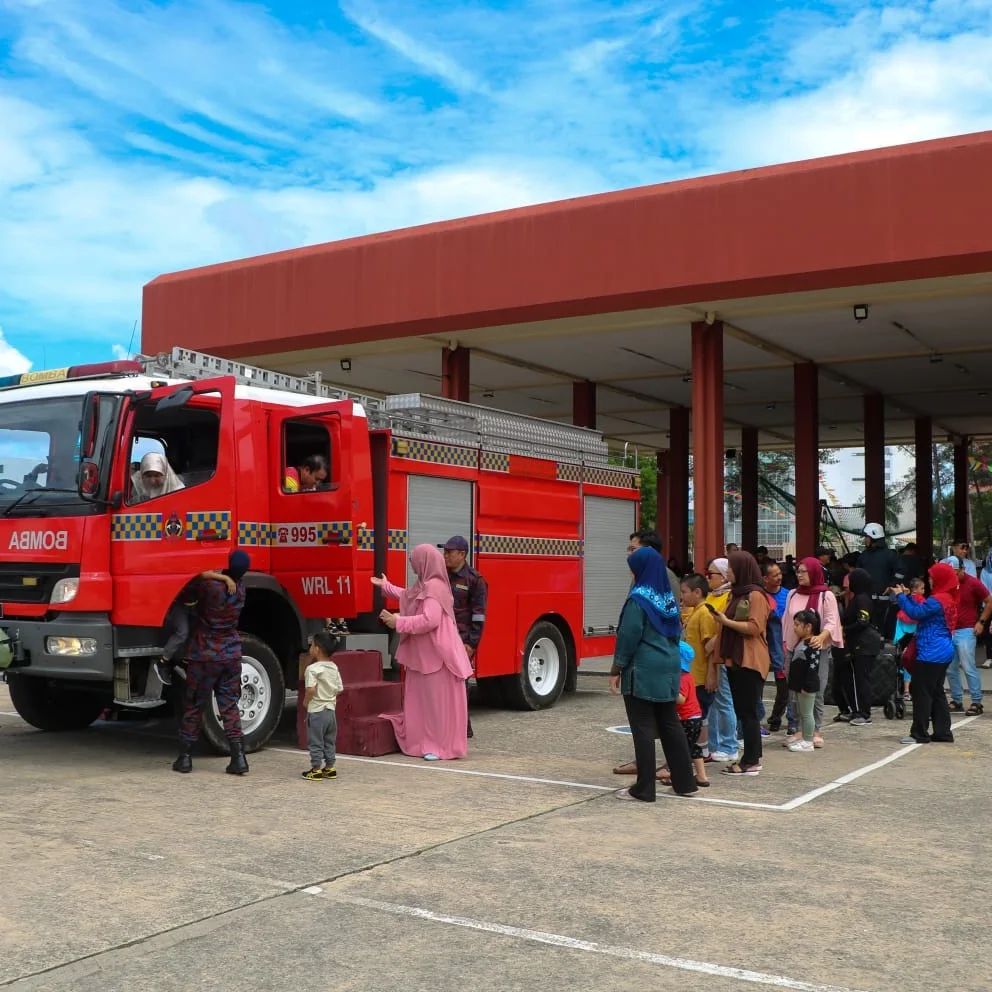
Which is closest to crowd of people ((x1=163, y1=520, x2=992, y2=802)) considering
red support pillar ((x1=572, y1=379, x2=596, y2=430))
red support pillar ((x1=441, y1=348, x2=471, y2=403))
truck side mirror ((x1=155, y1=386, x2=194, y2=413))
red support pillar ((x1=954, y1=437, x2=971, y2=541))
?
truck side mirror ((x1=155, y1=386, x2=194, y2=413))

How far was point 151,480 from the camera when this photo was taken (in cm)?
866

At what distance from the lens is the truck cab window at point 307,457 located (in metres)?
9.62

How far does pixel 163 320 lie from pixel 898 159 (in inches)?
458

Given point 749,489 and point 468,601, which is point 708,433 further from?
point 749,489

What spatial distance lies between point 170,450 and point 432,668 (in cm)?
266

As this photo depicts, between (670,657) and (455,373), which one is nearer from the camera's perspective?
(670,657)

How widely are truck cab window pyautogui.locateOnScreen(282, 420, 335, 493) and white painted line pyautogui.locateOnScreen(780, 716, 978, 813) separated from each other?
4.42 m

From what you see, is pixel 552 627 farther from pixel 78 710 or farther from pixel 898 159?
pixel 898 159

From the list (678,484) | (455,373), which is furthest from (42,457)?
(678,484)

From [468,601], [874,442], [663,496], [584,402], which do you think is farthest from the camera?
→ [663,496]

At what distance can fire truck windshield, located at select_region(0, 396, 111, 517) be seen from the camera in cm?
847

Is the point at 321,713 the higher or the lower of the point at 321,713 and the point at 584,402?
the lower

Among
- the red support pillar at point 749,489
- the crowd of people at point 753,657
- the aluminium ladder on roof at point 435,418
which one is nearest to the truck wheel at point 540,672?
the aluminium ladder on roof at point 435,418

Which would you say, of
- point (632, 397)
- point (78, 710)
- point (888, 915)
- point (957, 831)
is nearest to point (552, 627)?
point (78, 710)
